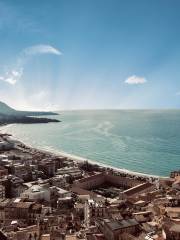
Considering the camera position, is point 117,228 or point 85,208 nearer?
point 117,228

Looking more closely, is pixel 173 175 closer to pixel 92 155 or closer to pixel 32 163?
pixel 32 163

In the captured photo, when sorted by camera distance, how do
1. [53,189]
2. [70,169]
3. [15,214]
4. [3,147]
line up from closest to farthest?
[15,214]
[53,189]
[70,169]
[3,147]

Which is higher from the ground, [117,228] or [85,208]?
[117,228]

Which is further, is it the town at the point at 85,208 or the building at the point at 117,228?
the town at the point at 85,208

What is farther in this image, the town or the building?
the town

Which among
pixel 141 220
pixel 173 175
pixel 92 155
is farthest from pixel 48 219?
pixel 92 155

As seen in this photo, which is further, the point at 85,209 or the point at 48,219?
the point at 85,209

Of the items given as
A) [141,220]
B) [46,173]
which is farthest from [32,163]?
[141,220]

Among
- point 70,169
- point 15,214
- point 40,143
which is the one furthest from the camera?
point 40,143
